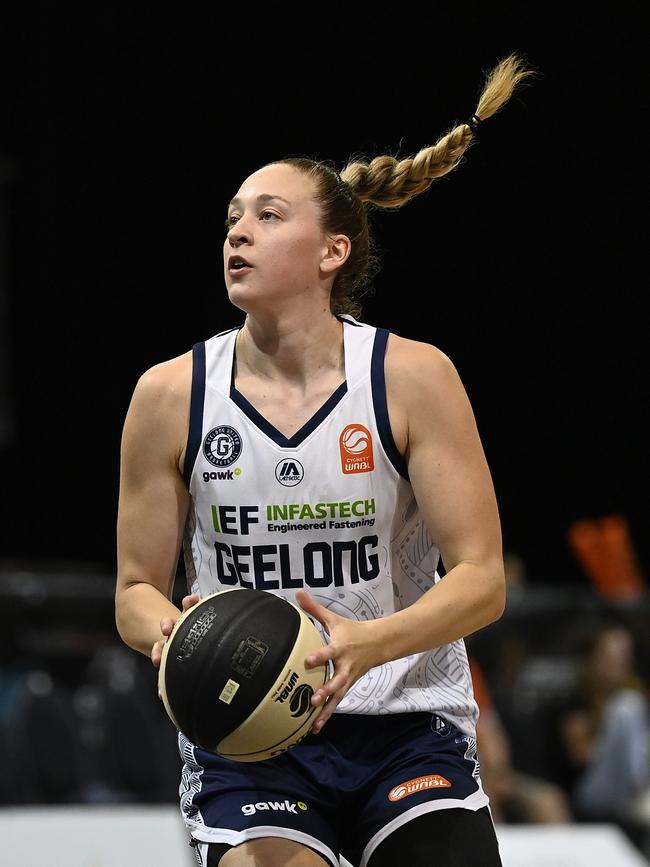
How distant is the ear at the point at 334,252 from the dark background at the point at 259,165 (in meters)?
5.02

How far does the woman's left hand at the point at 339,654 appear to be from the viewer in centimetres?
228

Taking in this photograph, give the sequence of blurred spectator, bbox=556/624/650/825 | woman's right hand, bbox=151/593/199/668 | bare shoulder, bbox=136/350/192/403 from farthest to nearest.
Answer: blurred spectator, bbox=556/624/650/825 → bare shoulder, bbox=136/350/192/403 → woman's right hand, bbox=151/593/199/668

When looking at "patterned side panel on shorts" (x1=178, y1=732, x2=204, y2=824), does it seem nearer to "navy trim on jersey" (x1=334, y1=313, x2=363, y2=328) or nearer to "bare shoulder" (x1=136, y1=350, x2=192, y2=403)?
"bare shoulder" (x1=136, y1=350, x2=192, y2=403)

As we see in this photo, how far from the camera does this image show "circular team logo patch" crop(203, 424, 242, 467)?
2656mm

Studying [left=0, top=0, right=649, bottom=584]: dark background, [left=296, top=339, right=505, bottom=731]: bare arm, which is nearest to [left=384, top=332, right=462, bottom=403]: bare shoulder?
[left=296, top=339, right=505, bottom=731]: bare arm

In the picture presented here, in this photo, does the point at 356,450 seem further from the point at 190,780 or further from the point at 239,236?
the point at 190,780

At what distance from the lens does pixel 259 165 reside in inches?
327

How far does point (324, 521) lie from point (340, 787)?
0.52m

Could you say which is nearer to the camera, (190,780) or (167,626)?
(167,626)

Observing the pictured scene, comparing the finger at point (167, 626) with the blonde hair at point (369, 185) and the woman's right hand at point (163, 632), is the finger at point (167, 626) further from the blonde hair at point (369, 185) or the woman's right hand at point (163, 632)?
the blonde hair at point (369, 185)

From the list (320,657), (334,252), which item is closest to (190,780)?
(320,657)

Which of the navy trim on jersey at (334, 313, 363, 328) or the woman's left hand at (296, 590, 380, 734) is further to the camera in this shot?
the navy trim on jersey at (334, 313, 363, 328)

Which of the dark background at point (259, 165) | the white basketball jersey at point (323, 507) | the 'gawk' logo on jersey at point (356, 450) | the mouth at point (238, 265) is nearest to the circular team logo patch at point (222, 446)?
the white basketball jersey at point (323, 507)

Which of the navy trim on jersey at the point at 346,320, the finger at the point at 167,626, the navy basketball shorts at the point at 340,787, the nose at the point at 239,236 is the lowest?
the navy basketball shorts at the point at 340,787
